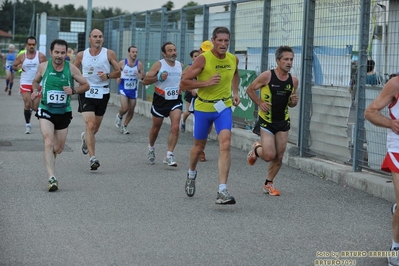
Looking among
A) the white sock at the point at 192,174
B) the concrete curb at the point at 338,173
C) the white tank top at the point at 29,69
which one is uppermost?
the white tank top at the point at 29,69

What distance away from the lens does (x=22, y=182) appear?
37.0 feet

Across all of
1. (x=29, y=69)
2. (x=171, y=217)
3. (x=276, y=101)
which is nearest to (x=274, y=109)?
(x=276, y=101)

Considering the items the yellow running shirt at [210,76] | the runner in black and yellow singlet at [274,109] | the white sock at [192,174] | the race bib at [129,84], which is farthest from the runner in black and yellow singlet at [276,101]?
the race bib at [129,84]

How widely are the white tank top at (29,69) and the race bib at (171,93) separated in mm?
5702

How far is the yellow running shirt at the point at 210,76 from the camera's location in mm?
9955

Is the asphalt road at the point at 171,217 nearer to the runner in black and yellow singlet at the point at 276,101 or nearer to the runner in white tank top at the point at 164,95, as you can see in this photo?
the runner in white tank top at the point at 164,95

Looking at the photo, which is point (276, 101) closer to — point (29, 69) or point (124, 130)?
point (124, 130)

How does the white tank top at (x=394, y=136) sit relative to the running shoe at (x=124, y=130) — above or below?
above

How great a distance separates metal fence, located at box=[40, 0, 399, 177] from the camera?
11672 millimetres

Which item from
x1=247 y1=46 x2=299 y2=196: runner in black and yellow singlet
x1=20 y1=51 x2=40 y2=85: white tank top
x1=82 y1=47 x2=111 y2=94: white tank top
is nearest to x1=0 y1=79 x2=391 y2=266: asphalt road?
x1=247 y1=46 x2=299 y2=196: runner in black and yellow singlet

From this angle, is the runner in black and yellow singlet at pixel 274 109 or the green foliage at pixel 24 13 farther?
the green foliage at pixel 24 13

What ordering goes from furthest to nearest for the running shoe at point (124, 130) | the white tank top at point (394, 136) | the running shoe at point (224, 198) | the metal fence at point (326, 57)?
the running shoe at point (124, 130) → the metal fence at point (326, 57) → the running shoe at point (224, 198) → the white tank top at point (394, 136)

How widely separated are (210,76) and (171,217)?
1.88m

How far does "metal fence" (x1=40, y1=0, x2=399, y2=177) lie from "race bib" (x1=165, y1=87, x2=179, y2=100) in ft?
6.75
